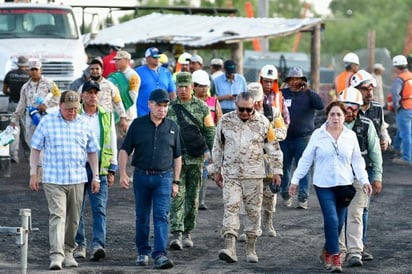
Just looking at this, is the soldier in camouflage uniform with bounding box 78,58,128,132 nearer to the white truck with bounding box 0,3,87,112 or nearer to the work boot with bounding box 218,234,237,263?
the work boot with bounding box 218,234,237,263

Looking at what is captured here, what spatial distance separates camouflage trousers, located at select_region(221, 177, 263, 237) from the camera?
13891 mm

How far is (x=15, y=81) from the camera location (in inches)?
933

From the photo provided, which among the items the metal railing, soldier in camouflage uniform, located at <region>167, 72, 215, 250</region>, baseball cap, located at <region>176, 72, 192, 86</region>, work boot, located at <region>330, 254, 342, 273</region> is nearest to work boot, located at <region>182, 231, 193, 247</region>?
soldier in camouflage uniform, located at <region>167, 72, 215, 250</region>

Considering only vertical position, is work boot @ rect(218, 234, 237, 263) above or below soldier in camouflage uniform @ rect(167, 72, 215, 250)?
below

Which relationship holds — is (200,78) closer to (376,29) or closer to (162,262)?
(162,262)

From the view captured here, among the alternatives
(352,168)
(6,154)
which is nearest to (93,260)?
(352,168)

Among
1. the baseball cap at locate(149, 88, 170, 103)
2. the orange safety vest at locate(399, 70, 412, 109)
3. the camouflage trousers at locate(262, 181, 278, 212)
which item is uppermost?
the baseball cap at locate(149, 88, 170, 103)

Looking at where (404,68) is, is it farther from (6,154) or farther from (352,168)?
(352,168)

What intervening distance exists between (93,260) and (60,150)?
135cm

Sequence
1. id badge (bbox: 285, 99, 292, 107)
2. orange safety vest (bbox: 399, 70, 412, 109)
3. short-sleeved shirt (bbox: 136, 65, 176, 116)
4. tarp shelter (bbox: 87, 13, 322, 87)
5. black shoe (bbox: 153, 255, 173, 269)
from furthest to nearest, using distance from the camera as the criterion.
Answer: tarp shelter (bbox: 87, 13, 322, 87) < orange safety vest (bbox: 399, 70, 412, 109) < short-sleeved shirt (bbox: 136, 65, 176, 116) < id badge (bbox: 285, 99, 292, 107) < black shoe (bbox: 153, 255, 173, 269)

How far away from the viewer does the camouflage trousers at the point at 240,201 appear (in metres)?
13.9

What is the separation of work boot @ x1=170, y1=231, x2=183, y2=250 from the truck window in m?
13.2

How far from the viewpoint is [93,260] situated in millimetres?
14062

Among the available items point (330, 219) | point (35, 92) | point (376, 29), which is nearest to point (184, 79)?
point (330, 219)
